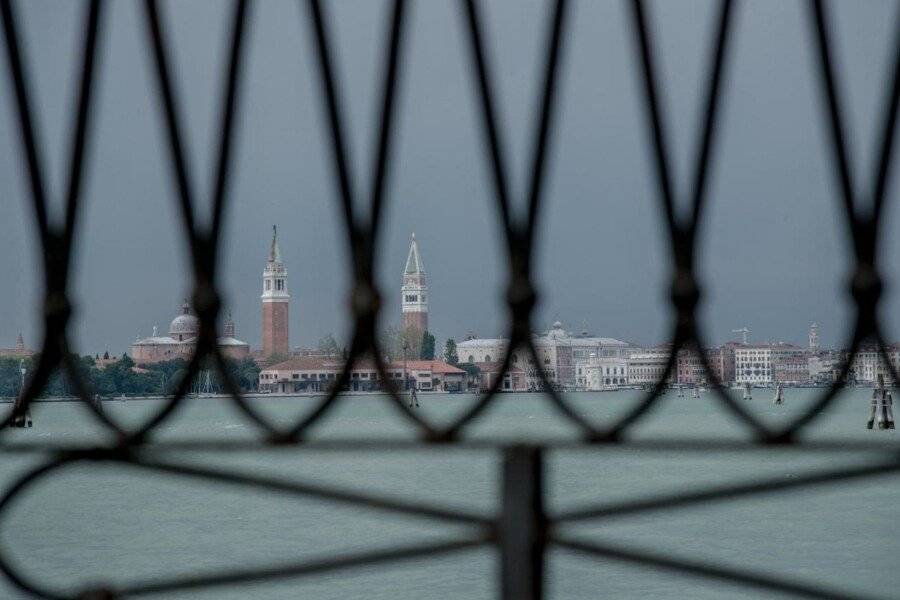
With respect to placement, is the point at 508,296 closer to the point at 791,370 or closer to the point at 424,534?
the point at 424,534

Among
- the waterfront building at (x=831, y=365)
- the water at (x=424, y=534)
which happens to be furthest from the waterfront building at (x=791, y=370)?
the waterfront building at (x=831, y=365)

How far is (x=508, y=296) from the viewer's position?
820mm

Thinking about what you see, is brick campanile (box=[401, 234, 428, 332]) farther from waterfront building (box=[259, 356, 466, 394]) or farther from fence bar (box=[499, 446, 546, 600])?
waterfront building (box=[259, 356, 466, 394])

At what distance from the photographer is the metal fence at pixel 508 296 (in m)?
0.76

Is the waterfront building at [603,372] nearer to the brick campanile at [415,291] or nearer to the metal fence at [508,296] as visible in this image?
the brick campanile at [415,291]

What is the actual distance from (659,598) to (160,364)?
96.0 feet

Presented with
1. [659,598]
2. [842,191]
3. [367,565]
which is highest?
[842,191]

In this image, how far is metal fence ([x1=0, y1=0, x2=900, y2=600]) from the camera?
762mm

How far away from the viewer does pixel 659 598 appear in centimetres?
1700

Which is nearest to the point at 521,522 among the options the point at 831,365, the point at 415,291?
the point at 831,365

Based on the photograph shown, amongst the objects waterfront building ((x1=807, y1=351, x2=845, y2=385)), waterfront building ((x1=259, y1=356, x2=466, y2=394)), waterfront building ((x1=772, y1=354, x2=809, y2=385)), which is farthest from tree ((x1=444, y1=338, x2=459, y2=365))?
waterfront building ((x1=807, y1=351, x2=845, y2=385))

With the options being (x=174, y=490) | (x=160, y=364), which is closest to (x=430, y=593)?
(x=174, y=490)

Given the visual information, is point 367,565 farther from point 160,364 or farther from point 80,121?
point 160,364

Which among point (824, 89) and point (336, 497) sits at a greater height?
point (824, 89)
